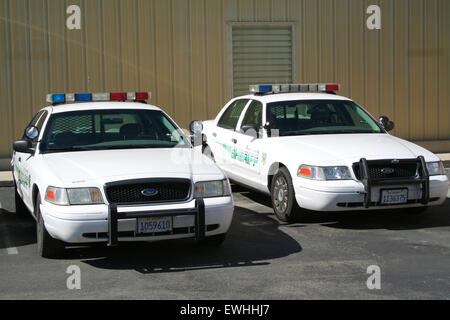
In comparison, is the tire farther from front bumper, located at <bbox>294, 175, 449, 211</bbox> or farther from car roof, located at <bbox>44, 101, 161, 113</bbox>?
front bumper, located at <bbox>294, 175, 449, 211</bbox>

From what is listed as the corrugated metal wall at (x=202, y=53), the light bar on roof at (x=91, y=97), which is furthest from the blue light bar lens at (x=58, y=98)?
the corrugated metal wall at (x=202, y=53)

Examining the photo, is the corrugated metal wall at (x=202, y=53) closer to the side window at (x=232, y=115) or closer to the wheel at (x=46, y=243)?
the side window at (x=232, y=115)

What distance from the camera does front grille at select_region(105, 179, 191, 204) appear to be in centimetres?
694

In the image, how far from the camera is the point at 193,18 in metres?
15.9

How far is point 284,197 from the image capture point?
920cm

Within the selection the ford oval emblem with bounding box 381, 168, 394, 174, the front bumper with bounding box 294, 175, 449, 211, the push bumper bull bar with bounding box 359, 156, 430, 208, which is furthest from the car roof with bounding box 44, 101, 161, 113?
the ford oval emblem with bounding box 381, 168, 394, 174

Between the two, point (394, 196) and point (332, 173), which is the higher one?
point (332, 173)

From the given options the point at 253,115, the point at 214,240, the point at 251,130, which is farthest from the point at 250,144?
the point at 214,240

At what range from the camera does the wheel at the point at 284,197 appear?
900 centimetres

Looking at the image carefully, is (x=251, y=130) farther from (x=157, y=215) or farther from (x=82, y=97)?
(x=157, y=215)

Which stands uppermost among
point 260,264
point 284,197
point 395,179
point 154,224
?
point 395,179

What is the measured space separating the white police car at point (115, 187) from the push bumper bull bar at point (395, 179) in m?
1.86

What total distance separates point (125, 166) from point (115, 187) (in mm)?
369
